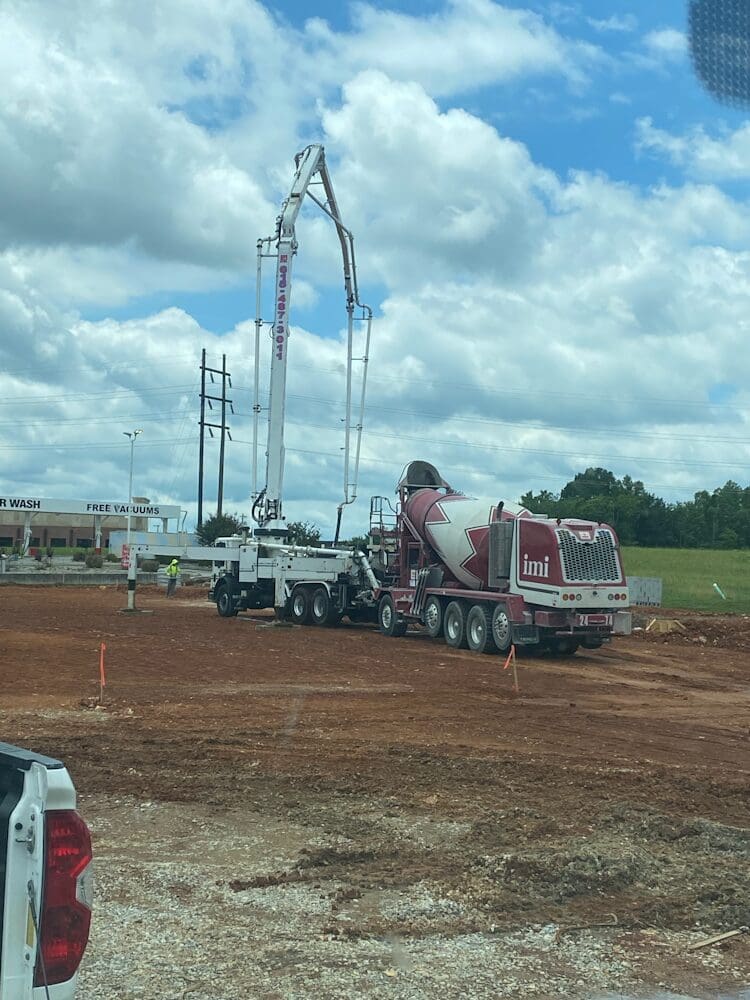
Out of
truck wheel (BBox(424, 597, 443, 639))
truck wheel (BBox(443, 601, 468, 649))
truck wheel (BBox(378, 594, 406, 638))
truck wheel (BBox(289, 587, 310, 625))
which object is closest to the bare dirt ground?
truck wheel (BBox(443, 601, 468, 649))

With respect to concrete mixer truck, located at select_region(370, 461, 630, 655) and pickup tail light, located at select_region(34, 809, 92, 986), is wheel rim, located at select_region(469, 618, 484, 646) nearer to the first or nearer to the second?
concrete mixer truck, located at select_region(370, 461, 630, 655)

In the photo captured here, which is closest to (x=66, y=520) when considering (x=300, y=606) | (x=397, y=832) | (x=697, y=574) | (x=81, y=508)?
(x=81, y=508)

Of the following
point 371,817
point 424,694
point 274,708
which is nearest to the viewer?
point 371,817

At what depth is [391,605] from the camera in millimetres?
27891

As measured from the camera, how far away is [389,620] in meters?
27.9

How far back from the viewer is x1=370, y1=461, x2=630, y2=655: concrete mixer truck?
22781 mm

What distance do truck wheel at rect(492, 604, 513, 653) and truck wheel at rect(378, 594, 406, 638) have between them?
427cm

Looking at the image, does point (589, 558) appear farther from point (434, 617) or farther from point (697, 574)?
point (697, 574)

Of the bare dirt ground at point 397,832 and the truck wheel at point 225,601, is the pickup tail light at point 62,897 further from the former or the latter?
the truck wheel at point 225,601

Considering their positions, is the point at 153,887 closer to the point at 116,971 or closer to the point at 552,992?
the point at 116,971

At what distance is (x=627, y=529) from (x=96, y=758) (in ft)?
239

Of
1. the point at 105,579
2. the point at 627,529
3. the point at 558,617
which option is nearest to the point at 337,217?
the point at 558,617

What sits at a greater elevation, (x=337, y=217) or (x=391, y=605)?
(x=337, y=217)

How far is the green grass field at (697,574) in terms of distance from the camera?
43.0 m
